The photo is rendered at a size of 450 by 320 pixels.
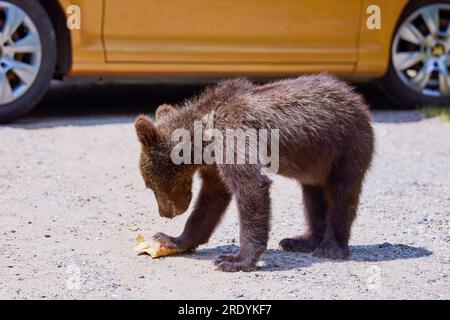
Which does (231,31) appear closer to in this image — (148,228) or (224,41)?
(224,41)

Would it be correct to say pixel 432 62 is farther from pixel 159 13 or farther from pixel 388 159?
pixel 159 13

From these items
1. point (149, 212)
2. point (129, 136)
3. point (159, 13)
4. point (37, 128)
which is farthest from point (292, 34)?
point (149, 212)

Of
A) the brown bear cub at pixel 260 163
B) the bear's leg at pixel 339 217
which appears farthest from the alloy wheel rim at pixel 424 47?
the bear's leg at pixel 339 217

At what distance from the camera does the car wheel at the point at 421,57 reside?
11.1 metres

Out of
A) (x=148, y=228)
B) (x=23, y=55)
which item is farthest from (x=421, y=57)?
(x=148, y=228)

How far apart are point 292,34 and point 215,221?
4409mm

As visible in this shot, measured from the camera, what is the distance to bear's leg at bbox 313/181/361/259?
6.45 meters

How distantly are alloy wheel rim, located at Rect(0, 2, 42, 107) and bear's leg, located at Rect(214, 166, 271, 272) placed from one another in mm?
4075

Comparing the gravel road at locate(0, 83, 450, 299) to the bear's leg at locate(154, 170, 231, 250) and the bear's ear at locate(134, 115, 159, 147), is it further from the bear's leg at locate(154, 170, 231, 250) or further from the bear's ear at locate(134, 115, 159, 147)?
the bear's ear at locate(134, 115, 159, 147)

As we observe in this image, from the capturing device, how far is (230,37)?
10.4 m

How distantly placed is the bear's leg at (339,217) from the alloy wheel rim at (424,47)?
490cm

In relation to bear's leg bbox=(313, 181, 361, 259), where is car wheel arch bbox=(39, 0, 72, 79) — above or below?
above

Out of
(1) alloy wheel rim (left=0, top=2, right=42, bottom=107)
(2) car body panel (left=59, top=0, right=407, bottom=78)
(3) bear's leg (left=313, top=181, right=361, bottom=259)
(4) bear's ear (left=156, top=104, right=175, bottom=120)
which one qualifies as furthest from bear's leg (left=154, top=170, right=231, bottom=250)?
(2) car body panel (left=59, top=0, right=407, bottom=78)

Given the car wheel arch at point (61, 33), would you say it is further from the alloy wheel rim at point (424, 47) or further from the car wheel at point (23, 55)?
the alloy wheel rim at point (424, 47)
